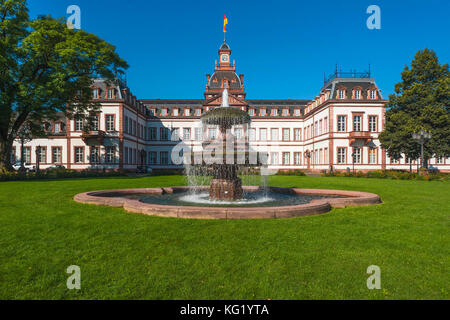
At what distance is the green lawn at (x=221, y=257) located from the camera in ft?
10.3

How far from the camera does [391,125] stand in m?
32.7

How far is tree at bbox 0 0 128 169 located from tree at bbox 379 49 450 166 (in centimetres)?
3240

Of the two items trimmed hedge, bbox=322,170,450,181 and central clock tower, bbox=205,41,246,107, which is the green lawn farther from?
central clock tower, bbox=205,41,246,107

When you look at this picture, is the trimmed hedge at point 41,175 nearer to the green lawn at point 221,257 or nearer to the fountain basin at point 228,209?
the fountain basin at point 228,209

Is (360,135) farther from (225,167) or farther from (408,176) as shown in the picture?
(225,167)

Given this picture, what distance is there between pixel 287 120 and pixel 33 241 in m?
49.7

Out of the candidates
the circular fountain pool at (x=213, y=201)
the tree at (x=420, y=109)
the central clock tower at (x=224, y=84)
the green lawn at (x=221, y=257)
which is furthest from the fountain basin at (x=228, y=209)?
the central clock tower at (x=224, y=84)

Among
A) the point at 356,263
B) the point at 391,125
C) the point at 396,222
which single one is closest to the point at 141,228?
the point at 356,263

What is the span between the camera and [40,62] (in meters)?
21.0

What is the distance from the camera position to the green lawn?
3.13 meters

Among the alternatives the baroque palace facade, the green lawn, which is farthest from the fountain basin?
the baroque palace facade

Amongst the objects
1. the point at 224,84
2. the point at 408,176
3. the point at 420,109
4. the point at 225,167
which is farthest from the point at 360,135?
the point at 225,167

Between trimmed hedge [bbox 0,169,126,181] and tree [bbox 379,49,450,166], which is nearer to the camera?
trimmed hedge [bbox 0,169,126,181]

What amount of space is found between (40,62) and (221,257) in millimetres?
24317
